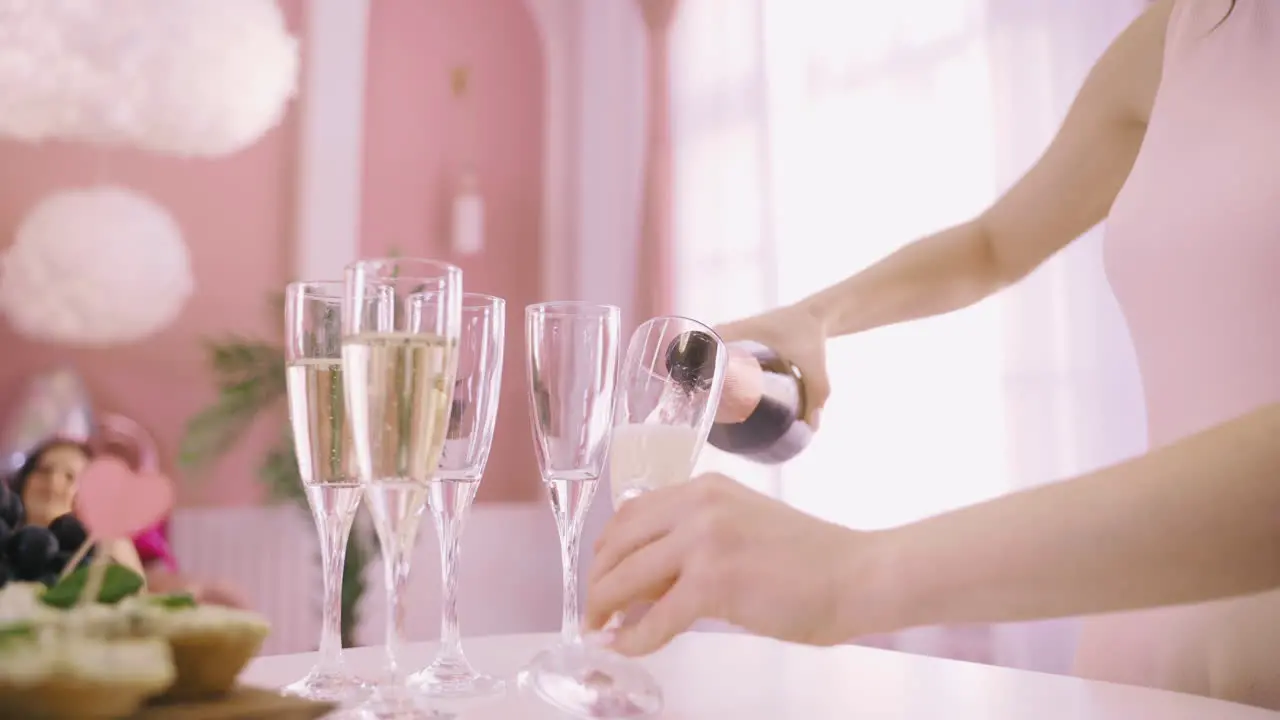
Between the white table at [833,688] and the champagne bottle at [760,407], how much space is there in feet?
0.80

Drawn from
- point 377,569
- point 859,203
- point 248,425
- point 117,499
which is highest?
point 859,203

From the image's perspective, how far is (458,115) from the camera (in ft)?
17.5

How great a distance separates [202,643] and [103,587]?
4.7 inches

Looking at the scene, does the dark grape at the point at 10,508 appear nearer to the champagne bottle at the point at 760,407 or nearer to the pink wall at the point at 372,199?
the champagne bottle at the point at 760,407

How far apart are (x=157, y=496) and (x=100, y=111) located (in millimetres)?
4150

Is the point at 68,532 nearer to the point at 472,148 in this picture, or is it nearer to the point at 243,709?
the point at 243,709

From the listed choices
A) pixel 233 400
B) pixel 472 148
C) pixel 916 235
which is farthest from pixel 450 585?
pixel 472 148

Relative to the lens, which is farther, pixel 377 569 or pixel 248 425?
pixel 377 569

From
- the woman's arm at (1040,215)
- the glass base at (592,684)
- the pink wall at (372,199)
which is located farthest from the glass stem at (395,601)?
the pink wall at (372,199)

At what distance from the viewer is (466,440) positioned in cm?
101

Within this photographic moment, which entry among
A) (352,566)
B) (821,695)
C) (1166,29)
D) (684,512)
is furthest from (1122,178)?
(352,566)

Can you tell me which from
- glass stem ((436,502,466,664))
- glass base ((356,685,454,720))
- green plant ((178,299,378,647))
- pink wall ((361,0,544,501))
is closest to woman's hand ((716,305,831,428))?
glass stem ((436,502,466,664))

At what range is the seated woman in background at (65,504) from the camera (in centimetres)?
110

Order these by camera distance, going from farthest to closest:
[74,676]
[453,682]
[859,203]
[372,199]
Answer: [372,199] → [859,203] → [453,682] → [74,676]
